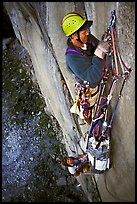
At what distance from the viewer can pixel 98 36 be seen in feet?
8.75

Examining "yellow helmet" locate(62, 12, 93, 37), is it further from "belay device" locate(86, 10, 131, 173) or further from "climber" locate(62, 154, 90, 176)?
"climber" locate(62, 154, 90, 176)

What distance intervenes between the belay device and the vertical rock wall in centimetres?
5

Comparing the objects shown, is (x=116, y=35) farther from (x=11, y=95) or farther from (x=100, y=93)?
(x=11, y=95)

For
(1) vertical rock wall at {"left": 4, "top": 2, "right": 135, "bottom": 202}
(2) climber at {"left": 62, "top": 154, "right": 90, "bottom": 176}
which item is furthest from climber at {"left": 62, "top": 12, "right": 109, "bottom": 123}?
(2) climber at {"left": 62, "top": 154, "right": 90, "bottom": 176}

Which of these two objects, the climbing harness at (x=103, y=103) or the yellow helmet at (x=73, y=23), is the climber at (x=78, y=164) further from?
the yellow helmet at (x=73, y=23)

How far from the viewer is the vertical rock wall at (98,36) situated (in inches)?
92.5

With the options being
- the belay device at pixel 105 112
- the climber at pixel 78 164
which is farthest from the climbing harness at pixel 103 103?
the climber at pixel 78 164

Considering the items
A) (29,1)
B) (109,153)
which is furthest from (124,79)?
(29,1)

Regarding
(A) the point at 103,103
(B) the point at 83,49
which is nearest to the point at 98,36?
(B) the point at 83,49

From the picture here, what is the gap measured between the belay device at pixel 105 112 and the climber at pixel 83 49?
7 centimetres

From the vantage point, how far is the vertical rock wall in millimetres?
2350

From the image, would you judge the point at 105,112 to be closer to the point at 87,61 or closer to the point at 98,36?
the point at 87,61

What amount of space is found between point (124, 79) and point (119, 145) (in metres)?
0.78

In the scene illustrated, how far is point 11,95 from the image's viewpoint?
738 cm
